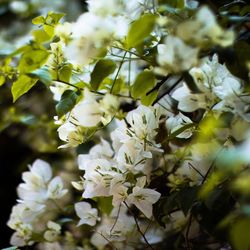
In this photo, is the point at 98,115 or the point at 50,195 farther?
the point at 50,195

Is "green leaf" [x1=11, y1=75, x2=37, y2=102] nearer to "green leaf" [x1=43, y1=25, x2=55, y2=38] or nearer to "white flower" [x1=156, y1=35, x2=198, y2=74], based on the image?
"green leaf" [x1=43, y1=25, x2=55, y2=38]

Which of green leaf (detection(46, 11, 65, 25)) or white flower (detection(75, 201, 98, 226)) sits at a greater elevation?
green leaf (detection(46, 11, 65, 25))

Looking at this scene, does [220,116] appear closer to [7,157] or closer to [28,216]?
[28,216]

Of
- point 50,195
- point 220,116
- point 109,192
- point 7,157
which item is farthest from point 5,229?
point 220,116

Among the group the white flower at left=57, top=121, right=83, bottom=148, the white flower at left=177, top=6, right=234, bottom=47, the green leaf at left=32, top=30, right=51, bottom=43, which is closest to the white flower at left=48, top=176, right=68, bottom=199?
the white flower at left=57, top=121, right=83, bottom=148

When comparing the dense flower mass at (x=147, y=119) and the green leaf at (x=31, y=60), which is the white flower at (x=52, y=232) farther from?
the green leaf at (x=31, y=60)

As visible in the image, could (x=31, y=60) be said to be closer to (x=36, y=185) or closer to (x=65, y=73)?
(x=65, y=73)

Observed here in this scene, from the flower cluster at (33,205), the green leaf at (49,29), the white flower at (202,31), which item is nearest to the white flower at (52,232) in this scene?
the flower cluster at (33,205)
